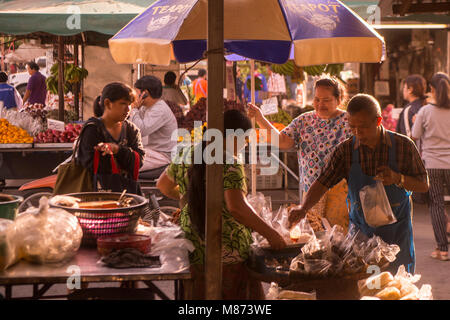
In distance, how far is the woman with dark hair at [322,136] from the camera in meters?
5.19

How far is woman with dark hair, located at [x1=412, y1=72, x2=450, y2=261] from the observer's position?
22.3ft

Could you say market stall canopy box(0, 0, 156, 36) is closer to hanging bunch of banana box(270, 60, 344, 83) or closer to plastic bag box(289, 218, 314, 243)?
hanging bunch of banana box(270, 60, 344, 83)

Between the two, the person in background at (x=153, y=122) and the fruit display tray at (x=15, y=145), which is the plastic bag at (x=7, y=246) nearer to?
the person in background at (x=153, y=122)

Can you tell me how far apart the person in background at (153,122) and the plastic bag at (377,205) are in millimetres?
3867

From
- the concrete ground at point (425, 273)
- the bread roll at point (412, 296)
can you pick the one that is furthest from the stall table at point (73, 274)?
the concrete ground at point (425, 273)

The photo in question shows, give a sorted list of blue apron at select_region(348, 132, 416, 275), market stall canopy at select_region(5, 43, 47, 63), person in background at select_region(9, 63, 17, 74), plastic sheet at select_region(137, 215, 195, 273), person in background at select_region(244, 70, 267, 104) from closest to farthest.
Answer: plastic sheet at select_region(137, 215, 195, 273) < blue apron at select_region(348, 132, 416, 275) < person in background at select_region(244, 70, 267, 104) < market stall canopy at select_region(5, 43, 47, 63) < person in background at select_region(9, 63, 17, 74)

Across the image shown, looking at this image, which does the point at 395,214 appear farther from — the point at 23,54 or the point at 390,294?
the point at 23,54

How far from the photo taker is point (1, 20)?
7.77m

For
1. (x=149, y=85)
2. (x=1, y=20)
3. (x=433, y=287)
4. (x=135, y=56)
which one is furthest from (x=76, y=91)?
(x=433, y=287)

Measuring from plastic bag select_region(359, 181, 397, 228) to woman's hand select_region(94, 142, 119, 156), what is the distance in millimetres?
1979

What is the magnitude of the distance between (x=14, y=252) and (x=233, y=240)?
121 cm

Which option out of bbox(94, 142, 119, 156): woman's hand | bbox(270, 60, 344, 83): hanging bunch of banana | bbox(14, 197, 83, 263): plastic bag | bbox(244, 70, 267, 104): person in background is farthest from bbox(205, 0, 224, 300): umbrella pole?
bbox(244, 70, 267, 104): person in background

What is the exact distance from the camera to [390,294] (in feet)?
10.2
